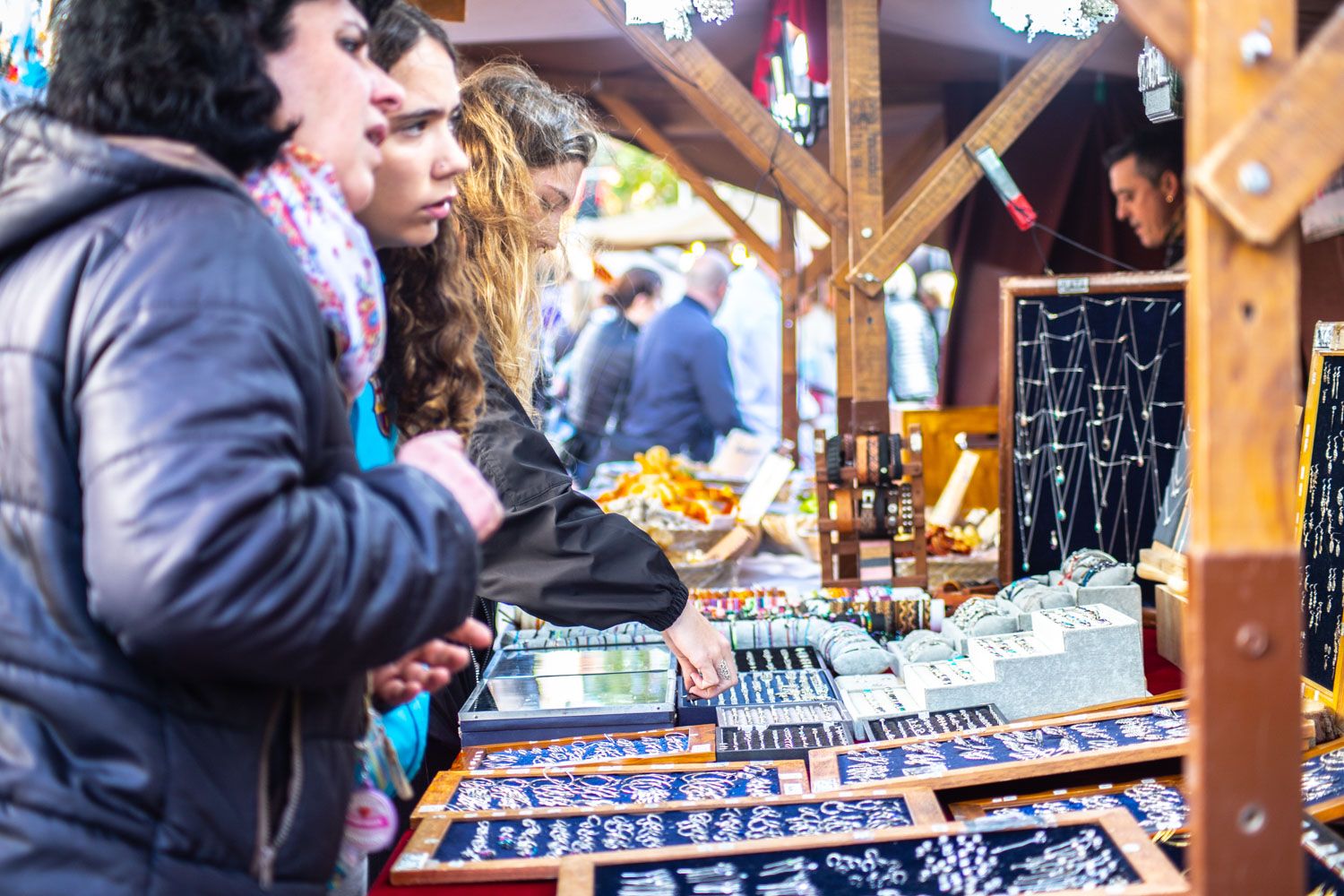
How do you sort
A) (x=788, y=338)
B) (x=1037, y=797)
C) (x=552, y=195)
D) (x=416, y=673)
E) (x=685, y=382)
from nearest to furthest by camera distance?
1. (x=416, y=673)
2. (x=1037, y=797)
3. (x=552, y=195)
4. (x=788, y=338)
5. (x=685, y=382)

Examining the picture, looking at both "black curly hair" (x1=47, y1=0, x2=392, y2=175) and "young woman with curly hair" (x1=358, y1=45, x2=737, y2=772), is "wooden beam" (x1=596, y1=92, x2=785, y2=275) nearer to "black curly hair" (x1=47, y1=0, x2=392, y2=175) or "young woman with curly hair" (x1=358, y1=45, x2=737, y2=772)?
"young woman with curly hair" (x1=358, y1=45, x2=737, y2=772)

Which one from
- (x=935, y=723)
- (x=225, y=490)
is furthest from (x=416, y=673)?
(x=935, y=723)

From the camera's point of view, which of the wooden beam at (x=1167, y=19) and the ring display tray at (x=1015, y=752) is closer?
the wooden beam at (x=1167, y=19)

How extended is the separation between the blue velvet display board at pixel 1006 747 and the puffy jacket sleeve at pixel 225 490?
1.02 meters

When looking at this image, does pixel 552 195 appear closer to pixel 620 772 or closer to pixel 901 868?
pixel 620 772

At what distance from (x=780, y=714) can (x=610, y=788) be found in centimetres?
43

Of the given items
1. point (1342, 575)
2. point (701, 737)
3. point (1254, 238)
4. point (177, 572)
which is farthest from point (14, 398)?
point (1342, 575)

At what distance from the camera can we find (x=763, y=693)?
2.29 m

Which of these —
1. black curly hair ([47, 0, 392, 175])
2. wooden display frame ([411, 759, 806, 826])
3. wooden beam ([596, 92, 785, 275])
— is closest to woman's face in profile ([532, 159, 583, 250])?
wooden display frame ([411, 759, 806, 826])

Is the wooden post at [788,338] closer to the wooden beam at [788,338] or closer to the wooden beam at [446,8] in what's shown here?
the wooden beam at [788,338]

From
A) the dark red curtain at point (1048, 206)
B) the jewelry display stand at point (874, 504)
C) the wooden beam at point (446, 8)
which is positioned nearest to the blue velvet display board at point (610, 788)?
the jewelry display stand at point (874, 504)

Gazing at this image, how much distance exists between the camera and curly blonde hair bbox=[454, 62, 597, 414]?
6.99 ft

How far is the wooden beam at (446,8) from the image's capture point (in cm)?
355

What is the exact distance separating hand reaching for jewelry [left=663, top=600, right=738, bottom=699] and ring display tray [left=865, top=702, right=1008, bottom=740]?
0.90 feet
